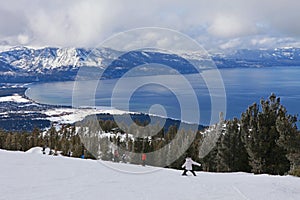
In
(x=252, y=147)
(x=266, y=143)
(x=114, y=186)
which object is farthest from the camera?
(x=252, y=147)

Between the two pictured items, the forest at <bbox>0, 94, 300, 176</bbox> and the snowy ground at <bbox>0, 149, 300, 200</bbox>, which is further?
the forest at <bbox>0, 94, 300, 176</bbox>

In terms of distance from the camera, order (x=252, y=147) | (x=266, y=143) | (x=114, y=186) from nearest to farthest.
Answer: (x=114, y=186), (x=266, y=143), (x=252, y=147)

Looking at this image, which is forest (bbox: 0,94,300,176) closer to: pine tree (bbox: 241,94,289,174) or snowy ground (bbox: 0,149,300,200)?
pine tree (bbox: 241,94,289,174)

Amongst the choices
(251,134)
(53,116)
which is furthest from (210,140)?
(53,116)

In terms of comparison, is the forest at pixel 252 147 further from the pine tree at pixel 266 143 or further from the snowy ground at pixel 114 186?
the snowy ground at pixel 114 186

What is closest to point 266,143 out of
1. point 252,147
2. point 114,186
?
point 252,147

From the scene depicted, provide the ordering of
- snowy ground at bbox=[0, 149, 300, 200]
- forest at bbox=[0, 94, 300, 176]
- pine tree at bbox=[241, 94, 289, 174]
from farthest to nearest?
1. pine tree at bbox=[241, 94, 289, 174]
2. forest at bbox=[0, 94, 300, 176]
3. snowy ground at bbox=[0, 149, 300, 200]

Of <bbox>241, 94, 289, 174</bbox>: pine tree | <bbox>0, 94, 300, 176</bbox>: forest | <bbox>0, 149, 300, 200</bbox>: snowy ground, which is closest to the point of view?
<bbox>0, 149, 300, 200</bbox>: snowy ground

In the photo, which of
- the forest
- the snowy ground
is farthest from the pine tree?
the snowy ground

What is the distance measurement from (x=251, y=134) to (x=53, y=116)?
7222 inches

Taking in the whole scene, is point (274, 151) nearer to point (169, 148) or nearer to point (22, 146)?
point (169, 148)

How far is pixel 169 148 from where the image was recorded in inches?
1933

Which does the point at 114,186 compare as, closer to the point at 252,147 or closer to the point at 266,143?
the point at 252,147

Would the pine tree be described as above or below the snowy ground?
above
